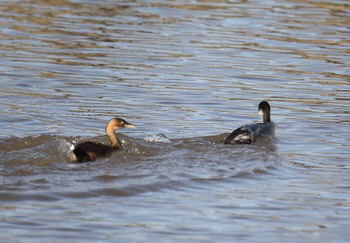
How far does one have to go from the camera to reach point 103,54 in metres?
19.4

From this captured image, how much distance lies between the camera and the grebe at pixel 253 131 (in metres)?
13.3

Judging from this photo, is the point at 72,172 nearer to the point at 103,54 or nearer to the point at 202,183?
the point at 202,183

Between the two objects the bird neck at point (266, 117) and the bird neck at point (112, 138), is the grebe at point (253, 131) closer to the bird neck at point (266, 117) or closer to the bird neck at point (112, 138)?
the bird neck at point (266, 117)

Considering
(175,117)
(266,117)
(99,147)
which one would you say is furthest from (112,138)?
(266,117)

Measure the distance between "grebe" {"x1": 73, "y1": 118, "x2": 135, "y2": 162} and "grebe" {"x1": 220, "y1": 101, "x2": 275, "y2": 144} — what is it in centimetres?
133

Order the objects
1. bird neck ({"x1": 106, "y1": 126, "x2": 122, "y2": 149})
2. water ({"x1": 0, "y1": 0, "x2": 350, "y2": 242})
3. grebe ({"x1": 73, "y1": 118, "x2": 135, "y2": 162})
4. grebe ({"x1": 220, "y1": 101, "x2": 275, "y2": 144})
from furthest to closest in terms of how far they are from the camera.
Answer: grebe ({"x1": 220, "y1": 101, "x2": 275, "y2": 144})
bird neck ({"x1": 106, "y1": 126, "x2": 122, "y2": 149})
grebe ({"x1": 73, "y1": 118, "x2": 135, "y2": 162})
water ({"x1": 0, "y1": 0, "x2": 350, "y2": 242})

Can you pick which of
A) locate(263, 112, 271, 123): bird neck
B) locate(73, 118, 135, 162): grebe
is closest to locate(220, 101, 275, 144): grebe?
locate(263, 112, 271, 123): bird neck

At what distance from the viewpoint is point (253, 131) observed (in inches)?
539

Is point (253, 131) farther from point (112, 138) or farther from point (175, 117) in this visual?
point (112, 138)

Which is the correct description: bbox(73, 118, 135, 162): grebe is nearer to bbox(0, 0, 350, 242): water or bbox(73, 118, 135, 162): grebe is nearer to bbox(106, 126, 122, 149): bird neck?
bbox(106, 126, 122, 149): bird neck

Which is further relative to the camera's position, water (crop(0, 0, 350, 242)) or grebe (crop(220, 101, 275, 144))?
grebe (crop(220, 101, 275, 144))

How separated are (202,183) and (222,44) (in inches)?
391

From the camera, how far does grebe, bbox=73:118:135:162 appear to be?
12234 mm

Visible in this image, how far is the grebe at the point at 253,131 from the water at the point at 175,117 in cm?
16
